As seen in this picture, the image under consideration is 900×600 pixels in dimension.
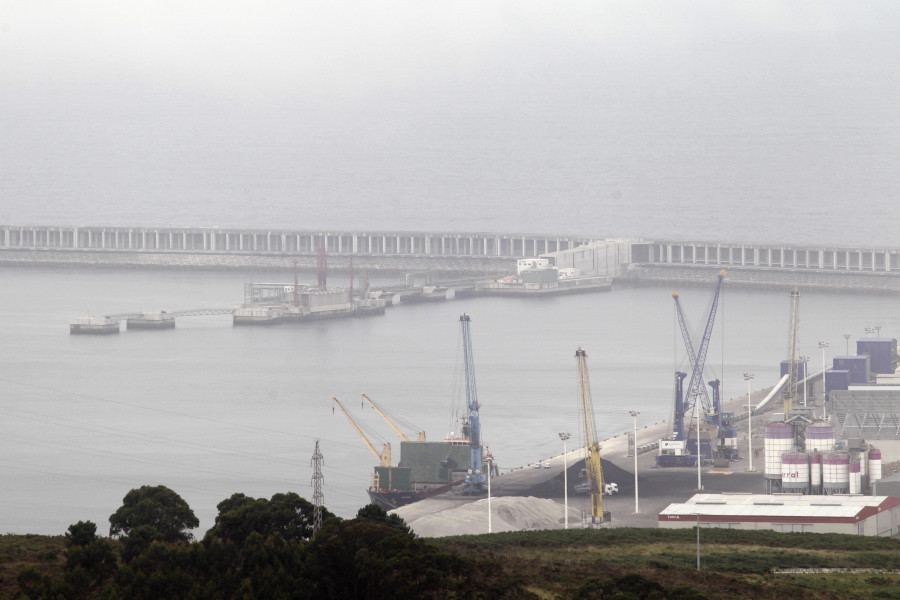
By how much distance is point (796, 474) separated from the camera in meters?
29.6

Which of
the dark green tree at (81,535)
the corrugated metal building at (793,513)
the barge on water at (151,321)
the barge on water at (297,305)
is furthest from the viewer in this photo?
the barge on water at (297,305)

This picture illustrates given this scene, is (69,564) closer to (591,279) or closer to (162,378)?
(162,378)

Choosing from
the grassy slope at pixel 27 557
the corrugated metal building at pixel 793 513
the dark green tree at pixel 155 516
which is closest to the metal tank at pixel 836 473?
the corrugated metal building at pixel 793 513

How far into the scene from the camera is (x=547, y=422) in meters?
39.4

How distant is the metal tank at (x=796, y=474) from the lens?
2958 cm

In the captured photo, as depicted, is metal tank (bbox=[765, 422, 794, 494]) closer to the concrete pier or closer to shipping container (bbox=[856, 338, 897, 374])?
shipping container (bbox=[856, 338, 897, 374])

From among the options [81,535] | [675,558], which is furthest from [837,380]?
[81,535]

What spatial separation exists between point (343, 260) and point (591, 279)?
16326mm

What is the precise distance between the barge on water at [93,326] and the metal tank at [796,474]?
37.3 metres

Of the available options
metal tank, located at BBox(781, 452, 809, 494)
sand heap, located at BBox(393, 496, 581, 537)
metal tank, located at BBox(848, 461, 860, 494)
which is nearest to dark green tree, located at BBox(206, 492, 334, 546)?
sand heap, located at BBox(393, 496, 581, 537)

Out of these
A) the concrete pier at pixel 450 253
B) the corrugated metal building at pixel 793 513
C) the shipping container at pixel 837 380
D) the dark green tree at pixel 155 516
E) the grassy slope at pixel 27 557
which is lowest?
the corrugated metal building at pixel 793 513

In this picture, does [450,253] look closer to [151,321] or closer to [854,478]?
[151,321]

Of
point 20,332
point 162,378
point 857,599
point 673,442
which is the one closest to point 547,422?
point 673,442

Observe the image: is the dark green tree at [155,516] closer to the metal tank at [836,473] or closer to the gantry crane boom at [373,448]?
the gantry crane boom at [373,448]
